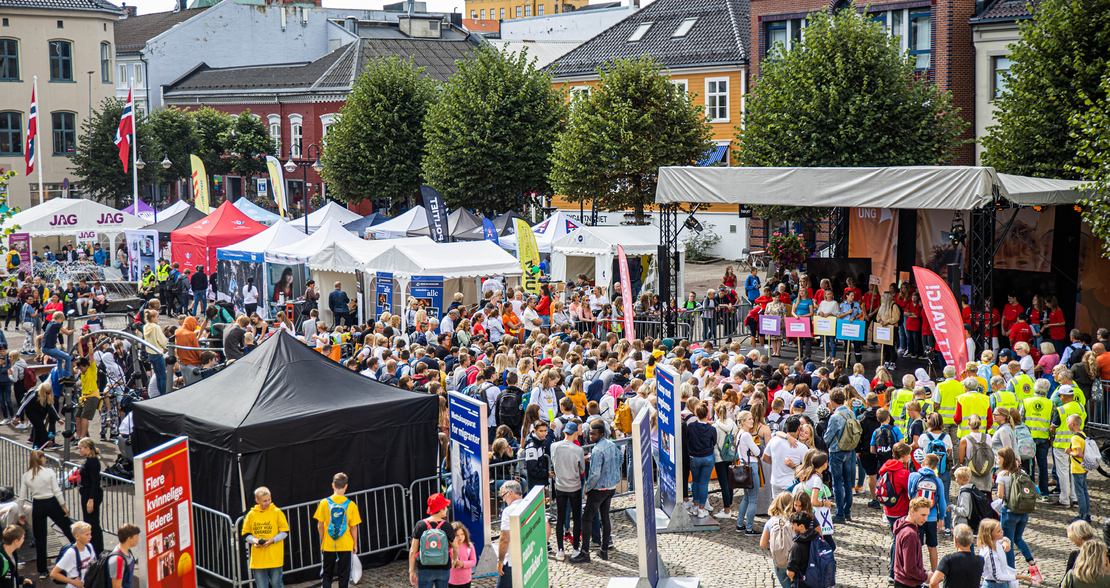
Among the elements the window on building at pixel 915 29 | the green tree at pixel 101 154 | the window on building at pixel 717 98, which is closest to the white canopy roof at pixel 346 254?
the window on building at pixel 915 29

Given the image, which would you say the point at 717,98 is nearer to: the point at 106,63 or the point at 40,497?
the point at 106,63

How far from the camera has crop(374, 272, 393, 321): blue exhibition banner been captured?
858 inches

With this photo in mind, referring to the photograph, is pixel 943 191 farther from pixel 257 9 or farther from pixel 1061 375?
pixel 257 9

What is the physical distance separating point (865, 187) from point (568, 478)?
8.67 m

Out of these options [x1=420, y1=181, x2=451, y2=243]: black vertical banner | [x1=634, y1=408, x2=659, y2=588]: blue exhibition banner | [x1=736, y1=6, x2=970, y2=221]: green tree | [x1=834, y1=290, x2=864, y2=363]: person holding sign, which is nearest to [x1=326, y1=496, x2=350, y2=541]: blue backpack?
[x1=634, y1=408, x2=659, y2=588]: blue exhibition banner

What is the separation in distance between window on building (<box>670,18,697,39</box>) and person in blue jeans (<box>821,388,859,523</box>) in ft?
109

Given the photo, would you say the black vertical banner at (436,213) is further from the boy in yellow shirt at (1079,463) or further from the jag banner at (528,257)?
the boy in yellow shirt at (1079,463)

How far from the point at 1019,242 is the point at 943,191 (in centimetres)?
522

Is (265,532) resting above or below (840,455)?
below

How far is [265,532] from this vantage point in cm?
896

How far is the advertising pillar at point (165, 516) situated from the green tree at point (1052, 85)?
1604 cm

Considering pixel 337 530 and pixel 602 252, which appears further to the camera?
pixel 602 252

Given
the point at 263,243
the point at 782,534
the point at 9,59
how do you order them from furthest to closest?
the point at 9,59 < the point at 263,243 < the point at 782,534

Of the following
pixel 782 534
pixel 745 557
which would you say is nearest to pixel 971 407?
pixel 745 557
